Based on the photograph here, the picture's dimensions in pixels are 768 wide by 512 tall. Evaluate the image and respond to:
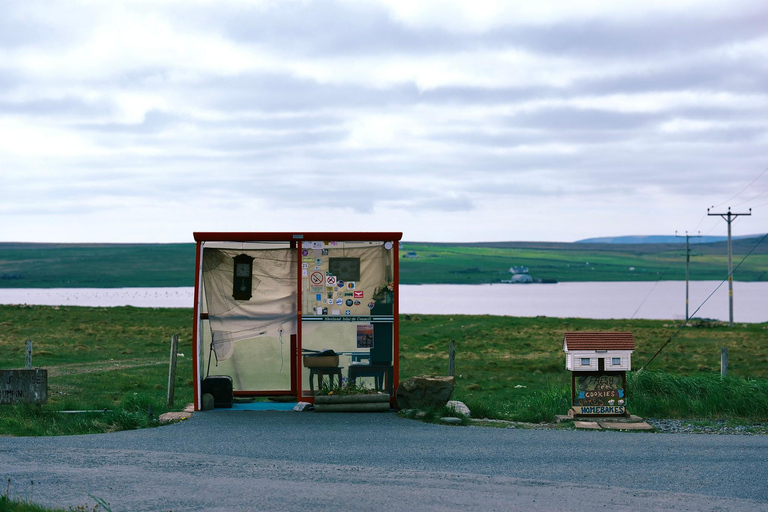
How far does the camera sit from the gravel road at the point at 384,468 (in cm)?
855

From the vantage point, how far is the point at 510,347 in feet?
125

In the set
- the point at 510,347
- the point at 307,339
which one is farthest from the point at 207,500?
the point at 510,347

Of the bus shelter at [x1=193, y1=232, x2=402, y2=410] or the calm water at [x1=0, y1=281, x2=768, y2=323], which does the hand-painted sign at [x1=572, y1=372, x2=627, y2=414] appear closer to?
the bus shelter at [x1=193, y1=232, x2=402, y2=410]

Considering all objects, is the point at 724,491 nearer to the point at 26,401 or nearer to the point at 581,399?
the point at 581,399

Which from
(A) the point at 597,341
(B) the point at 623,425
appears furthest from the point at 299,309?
(B) the point at 623,425

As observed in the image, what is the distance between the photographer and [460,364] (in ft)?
99.2

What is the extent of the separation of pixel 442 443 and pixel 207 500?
14.3 feet

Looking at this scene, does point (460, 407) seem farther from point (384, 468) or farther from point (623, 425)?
point (384, 468)

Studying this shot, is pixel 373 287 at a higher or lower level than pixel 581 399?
higher

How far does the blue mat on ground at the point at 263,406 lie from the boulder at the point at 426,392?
Answer: 223cm

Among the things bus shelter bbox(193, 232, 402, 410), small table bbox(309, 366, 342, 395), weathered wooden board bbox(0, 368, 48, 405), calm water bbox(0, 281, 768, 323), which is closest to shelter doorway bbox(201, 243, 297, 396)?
bus shelter bbox(193, 232, 402, 410)

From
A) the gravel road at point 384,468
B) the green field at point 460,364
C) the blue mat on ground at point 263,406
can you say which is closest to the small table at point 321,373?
the blue mat on ground at point 263,406

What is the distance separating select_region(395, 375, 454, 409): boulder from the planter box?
0.37m

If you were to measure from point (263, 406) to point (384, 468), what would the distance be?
239 inches
